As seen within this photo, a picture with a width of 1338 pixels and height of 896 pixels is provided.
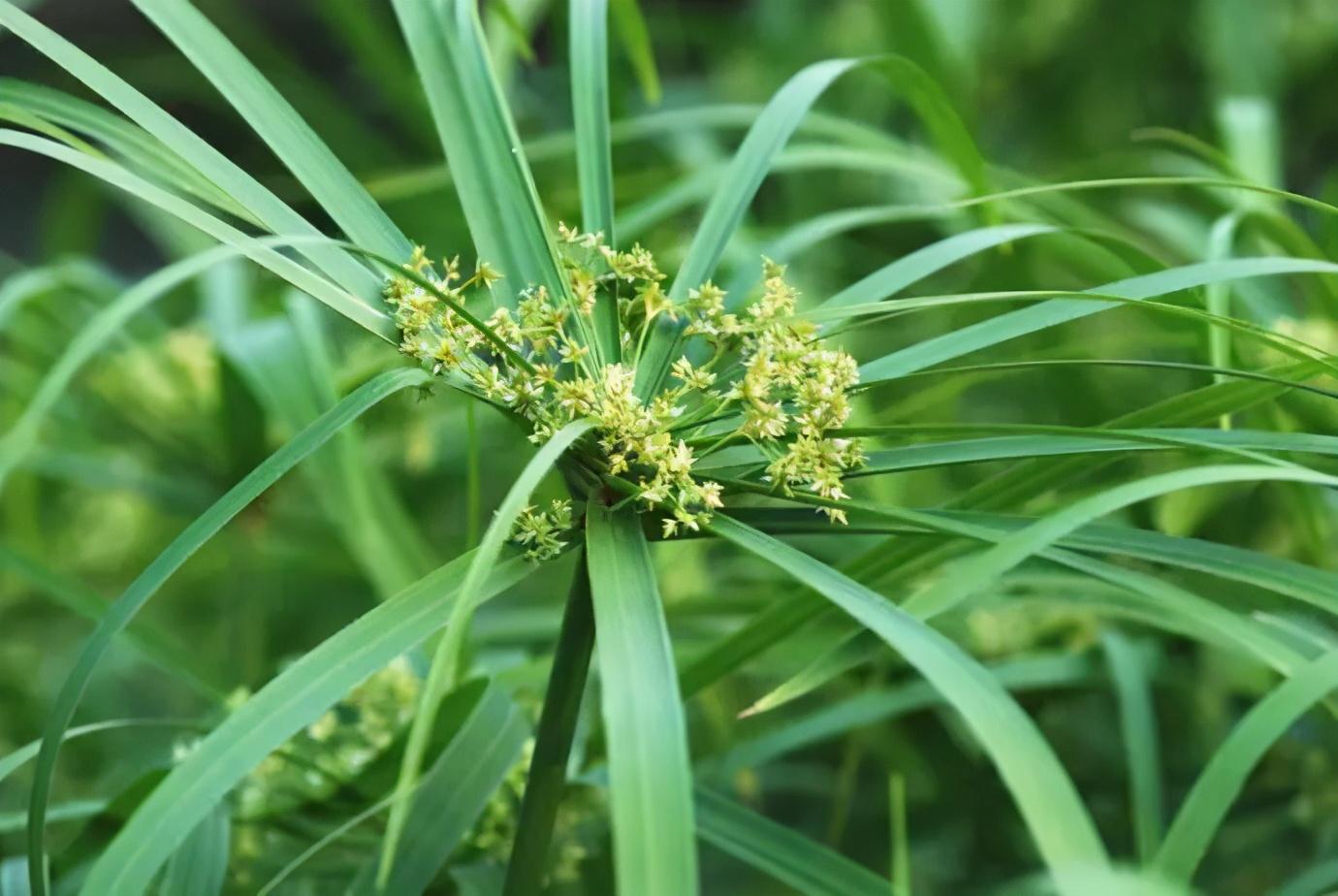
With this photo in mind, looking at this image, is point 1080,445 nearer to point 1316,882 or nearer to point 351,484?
point 1316,882

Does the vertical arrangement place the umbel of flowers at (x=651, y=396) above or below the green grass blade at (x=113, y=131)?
below

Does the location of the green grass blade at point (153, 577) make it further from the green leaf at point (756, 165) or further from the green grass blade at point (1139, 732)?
the green grass blade at point (1139, 732)

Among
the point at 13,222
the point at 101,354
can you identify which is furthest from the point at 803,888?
the point at 13,222

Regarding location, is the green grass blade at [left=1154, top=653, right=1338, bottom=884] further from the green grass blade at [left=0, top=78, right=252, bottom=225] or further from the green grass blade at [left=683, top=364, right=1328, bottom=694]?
the green grass blade at [left=0, top=78, right=252, bottom=225]

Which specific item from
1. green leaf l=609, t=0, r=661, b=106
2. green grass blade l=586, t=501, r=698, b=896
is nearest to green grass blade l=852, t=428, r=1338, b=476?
green grass blade l=586, t=501, r=698, b=896

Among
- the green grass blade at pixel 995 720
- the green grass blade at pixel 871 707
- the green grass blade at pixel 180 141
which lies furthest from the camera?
the green grass blade at pixel 871 707

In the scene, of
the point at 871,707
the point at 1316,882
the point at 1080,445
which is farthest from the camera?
the point at 871,707

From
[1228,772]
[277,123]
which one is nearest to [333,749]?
[277,123]

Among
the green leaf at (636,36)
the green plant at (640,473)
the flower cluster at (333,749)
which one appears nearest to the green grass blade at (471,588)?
the green plant at (640,473)
